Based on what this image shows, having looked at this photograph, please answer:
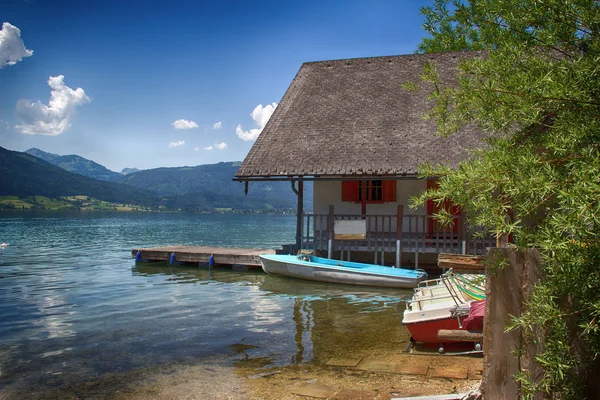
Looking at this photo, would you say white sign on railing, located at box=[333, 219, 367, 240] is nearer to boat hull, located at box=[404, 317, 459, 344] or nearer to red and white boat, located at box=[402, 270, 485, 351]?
red and white boat, located at box=[402, 270, 485, 351]

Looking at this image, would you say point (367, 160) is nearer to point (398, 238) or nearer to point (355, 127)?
point (355, 127)

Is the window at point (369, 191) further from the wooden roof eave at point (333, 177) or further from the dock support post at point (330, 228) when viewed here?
the wooden roof eave at point (333, 177)

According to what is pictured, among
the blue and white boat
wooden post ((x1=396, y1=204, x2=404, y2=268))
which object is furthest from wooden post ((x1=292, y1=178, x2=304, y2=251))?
wooden post ((x1=396, y1=204, x2=404, y2=268))

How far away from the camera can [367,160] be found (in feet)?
57.5

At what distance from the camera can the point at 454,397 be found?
19.0 feet

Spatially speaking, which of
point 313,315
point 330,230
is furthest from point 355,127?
point 313,315

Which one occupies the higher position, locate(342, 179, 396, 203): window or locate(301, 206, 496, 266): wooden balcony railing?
locate(342, 179, 396, 203): window

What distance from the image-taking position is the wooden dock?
21.4 m

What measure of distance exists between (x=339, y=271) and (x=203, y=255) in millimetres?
7390

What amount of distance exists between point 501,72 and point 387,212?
1457 cm

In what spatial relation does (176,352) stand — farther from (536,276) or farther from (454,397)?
(536,276)

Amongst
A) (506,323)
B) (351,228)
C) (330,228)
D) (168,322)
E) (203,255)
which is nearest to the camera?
Result: (506,323)

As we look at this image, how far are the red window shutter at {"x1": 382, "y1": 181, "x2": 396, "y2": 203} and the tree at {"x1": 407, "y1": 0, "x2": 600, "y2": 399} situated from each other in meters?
14.0

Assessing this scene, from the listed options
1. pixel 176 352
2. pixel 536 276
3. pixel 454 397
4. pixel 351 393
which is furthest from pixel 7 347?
pixel 536 276
